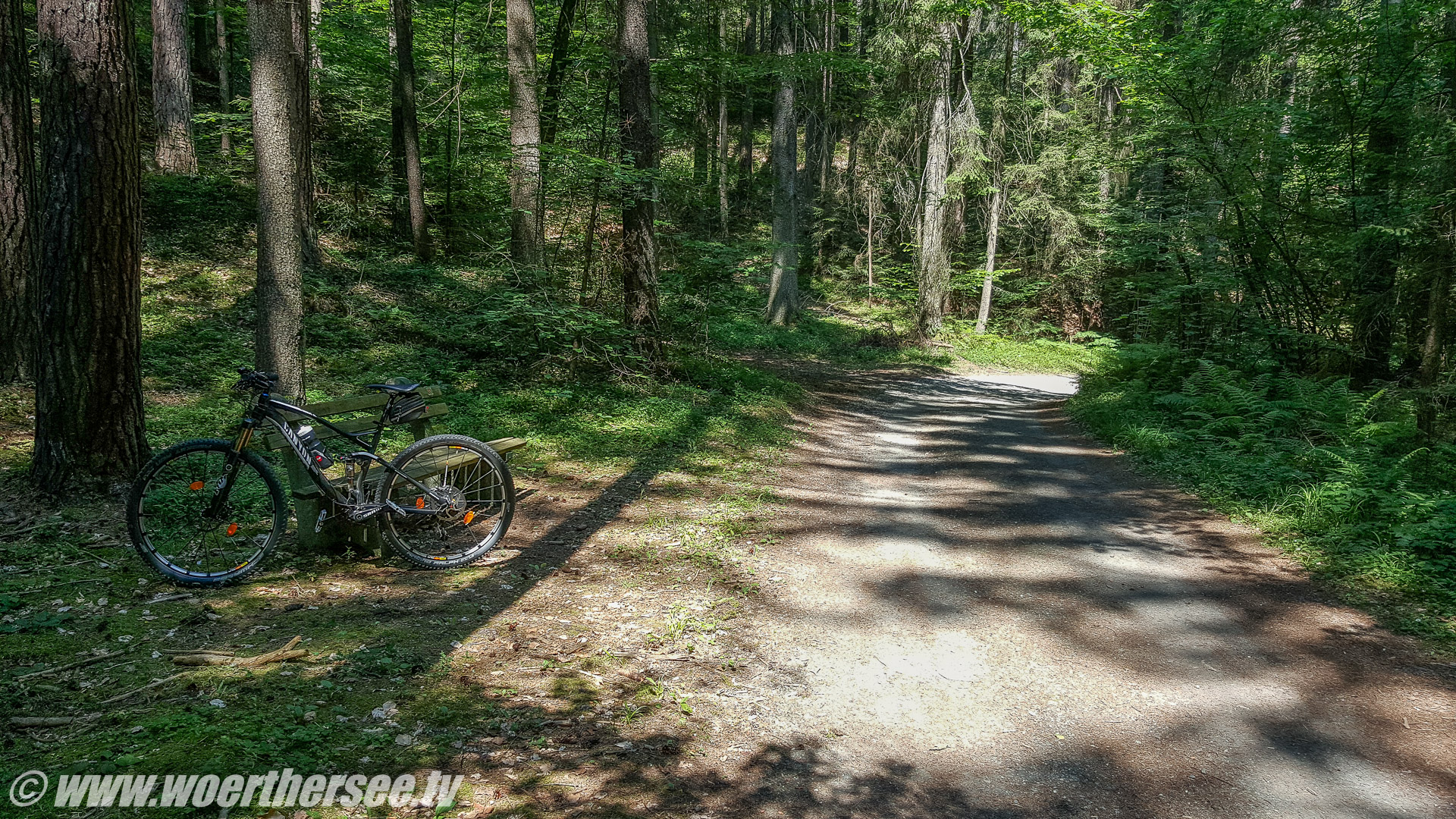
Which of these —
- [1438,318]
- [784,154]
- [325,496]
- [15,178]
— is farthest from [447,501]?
[784,154]

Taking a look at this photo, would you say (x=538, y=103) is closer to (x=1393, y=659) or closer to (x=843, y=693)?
(x=843, y=693)

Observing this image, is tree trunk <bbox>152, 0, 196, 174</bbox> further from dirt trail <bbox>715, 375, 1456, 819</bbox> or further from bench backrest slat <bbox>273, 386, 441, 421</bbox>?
dirt trail <bbox>715, 375, 1456, 819</bbox>

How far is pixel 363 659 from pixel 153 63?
53.2 ft

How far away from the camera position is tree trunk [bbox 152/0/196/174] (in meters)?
14.7

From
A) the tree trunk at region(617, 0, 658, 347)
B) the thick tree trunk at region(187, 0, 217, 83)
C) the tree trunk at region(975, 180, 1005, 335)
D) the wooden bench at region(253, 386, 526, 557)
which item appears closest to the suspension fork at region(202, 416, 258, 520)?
the wooden bench at region(253, 386, 526, 557)

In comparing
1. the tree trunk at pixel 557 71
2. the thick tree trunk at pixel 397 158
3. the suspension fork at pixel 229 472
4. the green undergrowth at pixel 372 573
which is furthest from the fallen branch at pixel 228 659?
the thick tree trunk at pixel 397 158

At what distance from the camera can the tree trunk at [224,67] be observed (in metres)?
17.5

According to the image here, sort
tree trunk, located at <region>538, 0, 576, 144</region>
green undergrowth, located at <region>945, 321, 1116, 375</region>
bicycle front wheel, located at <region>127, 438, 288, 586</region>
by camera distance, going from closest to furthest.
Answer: bicycle front wheel, located at <region>127, 438, 288, 586</region> → tree trunk, located at <region>538, 0, 576, 144</region> → green undergrowth, located at <region>945, 321, 1116, 375</region>

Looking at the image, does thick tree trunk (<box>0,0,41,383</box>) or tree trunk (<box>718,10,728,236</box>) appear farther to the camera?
tree trunk (<box>718,10,728,236</box>)

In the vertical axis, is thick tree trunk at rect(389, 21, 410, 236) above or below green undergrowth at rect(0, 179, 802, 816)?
above

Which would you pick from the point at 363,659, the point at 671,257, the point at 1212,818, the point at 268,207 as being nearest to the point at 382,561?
the point at 363,659

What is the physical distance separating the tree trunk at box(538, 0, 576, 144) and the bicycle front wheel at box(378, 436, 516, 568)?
8250 mm

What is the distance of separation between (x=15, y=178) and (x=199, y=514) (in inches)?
181

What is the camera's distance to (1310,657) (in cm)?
477
